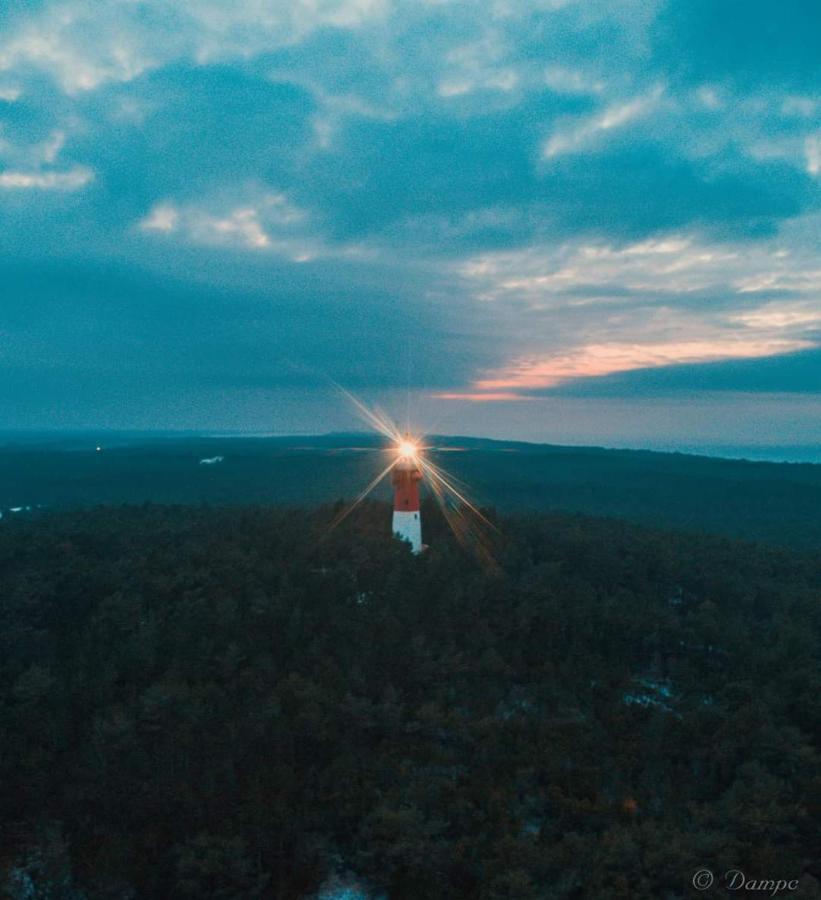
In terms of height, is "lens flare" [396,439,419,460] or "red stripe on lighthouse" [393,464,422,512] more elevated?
"lens flare" [396,439,419,460]

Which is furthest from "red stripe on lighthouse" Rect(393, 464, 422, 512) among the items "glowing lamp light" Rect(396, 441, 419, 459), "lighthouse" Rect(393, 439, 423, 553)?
"glowing lamp light" Rect(396, 441, 419, 459)

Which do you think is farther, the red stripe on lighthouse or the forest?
the red stripe on lighthouse

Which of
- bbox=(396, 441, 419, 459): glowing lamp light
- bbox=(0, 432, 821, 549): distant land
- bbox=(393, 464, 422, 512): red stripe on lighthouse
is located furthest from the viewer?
bbox=(0, 432, 821, 549): distant land

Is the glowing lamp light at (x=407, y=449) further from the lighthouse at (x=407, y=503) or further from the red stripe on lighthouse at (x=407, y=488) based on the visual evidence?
the red stripe on lighthouse at (x=407, y=488)

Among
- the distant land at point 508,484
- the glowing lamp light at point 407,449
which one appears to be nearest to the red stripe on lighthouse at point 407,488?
the glowing lamp light at point 407,449

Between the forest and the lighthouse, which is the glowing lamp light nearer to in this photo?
the lighthouse

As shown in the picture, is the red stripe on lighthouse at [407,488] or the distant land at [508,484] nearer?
the red stripe on lighthouse at [407,488]
